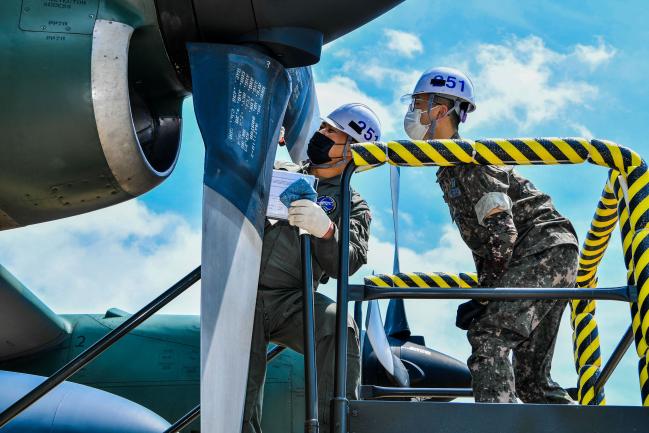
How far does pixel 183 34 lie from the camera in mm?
4324

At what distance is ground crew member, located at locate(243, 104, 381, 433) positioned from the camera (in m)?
4.58

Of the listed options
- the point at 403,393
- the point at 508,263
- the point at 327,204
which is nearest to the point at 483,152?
the point at 508,263

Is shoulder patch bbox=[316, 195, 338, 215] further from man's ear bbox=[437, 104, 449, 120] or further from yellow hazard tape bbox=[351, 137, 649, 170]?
yellow hazard tape bbox=[351, 137, 649, 170]

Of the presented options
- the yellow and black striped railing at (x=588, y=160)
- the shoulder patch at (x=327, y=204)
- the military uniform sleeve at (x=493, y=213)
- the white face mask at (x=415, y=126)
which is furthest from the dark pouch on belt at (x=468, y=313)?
the white face mask at (x=415, y=126)

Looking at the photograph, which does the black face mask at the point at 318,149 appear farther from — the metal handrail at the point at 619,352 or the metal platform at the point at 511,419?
the metal platform at the point at 511,419

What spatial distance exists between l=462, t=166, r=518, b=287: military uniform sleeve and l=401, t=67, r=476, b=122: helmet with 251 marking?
2.67 feet

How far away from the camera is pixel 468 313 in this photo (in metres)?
4.49

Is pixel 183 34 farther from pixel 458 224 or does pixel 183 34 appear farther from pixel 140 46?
pixel 458 224

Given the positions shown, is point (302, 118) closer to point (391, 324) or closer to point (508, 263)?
point (508, 263)

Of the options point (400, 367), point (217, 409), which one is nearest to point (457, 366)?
point (400, 367)

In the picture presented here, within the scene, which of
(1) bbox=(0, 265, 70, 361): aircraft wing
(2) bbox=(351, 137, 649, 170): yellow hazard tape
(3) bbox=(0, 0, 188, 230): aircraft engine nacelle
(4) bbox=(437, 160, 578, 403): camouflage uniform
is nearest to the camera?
(2) bbox=(351, 137, 649, 170): yellow hazard tape

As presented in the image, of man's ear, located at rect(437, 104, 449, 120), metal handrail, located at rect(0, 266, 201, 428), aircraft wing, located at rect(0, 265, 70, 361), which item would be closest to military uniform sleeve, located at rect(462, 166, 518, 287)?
man's ear, located at rect(437, 104, 449, 120)

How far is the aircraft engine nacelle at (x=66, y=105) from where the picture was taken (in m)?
4.04

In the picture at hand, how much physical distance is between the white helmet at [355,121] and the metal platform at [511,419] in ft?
7.34
